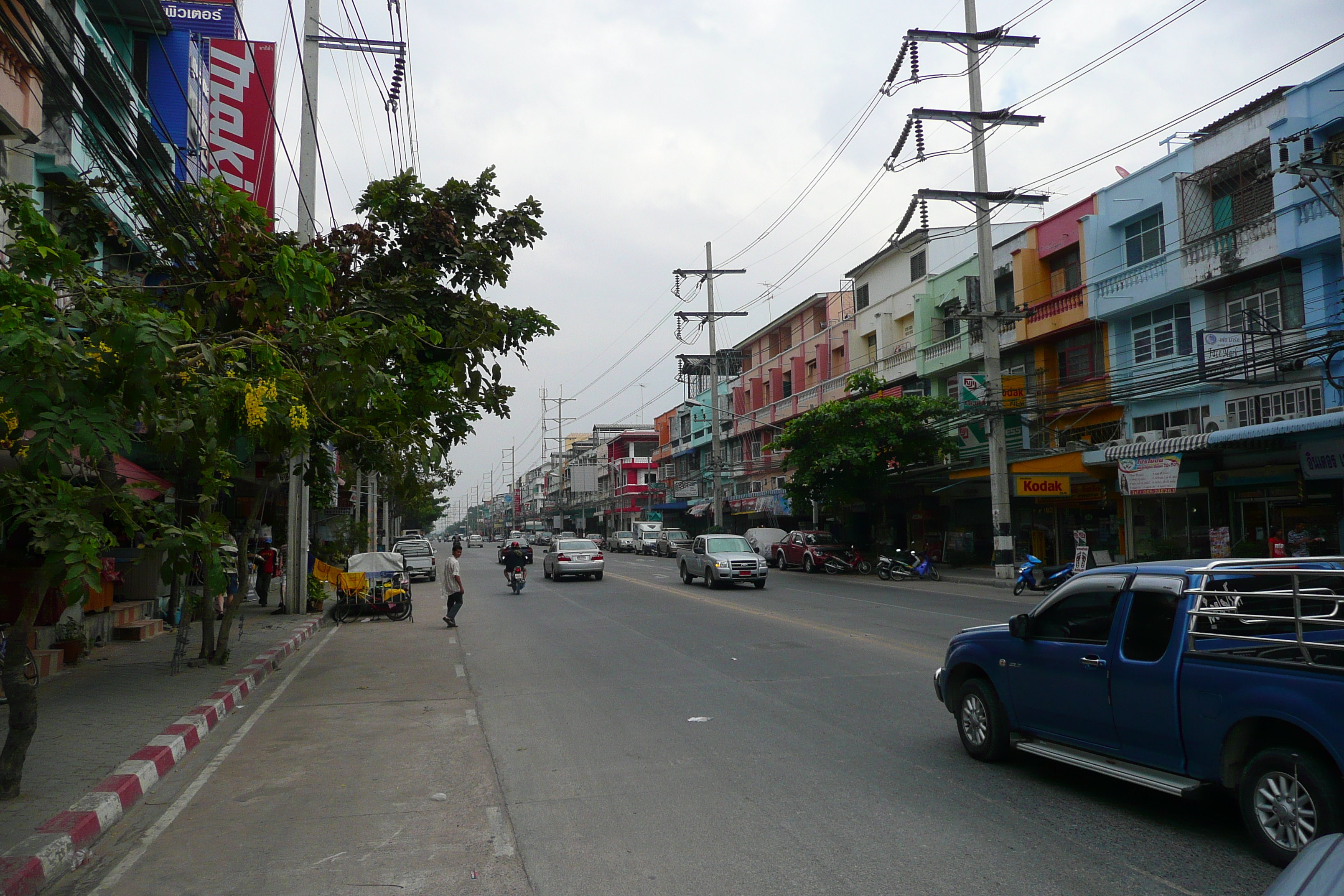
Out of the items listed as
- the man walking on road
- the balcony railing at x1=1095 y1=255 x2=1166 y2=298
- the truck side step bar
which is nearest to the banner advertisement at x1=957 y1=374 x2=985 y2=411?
the balcony railing at x1=1095 y1=255 x2=1166 y2=298

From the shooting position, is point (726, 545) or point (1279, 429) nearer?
point (1279, 429)

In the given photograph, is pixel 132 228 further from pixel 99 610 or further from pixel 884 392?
pixel 884 392

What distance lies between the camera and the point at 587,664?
13336mm

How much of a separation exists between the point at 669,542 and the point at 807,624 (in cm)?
4100

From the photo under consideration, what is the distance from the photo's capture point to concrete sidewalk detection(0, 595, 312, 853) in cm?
668

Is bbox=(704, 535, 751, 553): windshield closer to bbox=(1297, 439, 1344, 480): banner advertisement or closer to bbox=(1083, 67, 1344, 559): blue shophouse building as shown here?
bbox=(1083, 67, 1344, 559): blue shophouse building

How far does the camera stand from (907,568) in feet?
103

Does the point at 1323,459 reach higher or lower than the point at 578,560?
higher

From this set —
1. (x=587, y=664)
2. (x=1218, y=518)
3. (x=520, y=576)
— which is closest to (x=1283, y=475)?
(x=1218, y=518)

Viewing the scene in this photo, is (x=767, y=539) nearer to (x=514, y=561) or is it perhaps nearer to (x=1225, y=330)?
(x=514, y=561)

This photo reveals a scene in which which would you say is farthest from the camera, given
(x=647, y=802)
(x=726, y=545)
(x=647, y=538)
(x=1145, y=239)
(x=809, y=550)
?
(x=647, y=538)

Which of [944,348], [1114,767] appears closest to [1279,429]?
[1114,767]

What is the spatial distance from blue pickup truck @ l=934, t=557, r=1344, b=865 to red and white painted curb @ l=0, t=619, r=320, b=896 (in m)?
6.31

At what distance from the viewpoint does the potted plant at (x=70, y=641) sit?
13086mm
